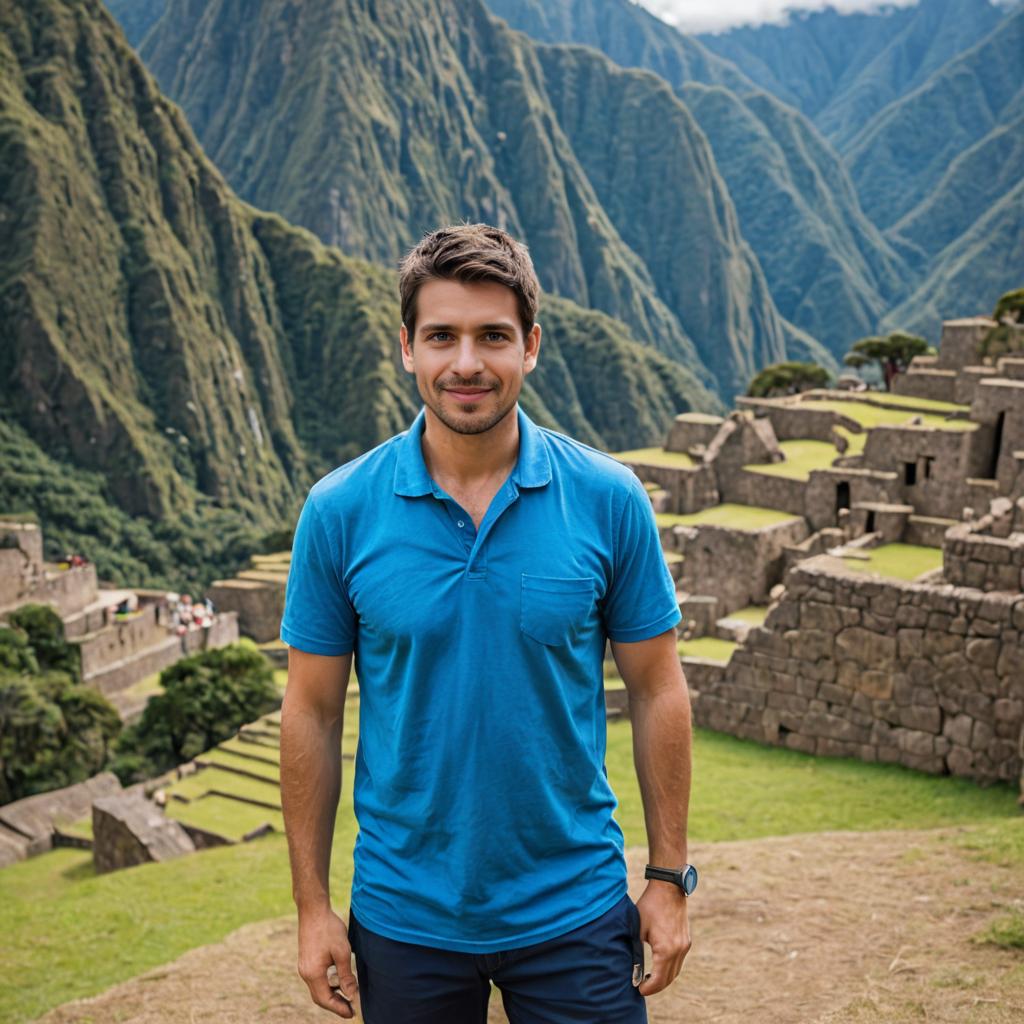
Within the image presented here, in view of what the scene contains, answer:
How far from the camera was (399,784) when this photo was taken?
2.92 m

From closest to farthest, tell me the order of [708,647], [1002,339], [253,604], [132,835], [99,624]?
[708,647] → [132,835] → [1002,339] → [99,624] → [253,604]

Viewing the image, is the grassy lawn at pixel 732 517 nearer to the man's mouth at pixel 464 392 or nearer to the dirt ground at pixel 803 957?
the dirt ground at pixel 803 957

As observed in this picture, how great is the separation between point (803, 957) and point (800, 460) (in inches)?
698

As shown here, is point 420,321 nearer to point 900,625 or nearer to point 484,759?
point 484,759

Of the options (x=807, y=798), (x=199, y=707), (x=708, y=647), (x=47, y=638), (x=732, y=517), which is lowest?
(x=47, y=638)

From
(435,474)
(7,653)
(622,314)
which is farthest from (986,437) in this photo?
(622,314)

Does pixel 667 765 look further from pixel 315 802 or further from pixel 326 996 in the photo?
pixel 326 996

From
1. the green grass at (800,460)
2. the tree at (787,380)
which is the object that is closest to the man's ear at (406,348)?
the green grass at (800,460)

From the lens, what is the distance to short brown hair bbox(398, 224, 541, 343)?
294 cm

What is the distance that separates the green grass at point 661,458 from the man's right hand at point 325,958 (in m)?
20.4

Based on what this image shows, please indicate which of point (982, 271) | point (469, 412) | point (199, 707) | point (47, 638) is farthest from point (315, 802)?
point (982, 271)

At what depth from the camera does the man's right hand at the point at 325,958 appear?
299cm

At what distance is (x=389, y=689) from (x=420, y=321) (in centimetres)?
100

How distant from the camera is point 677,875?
3.04 meters
